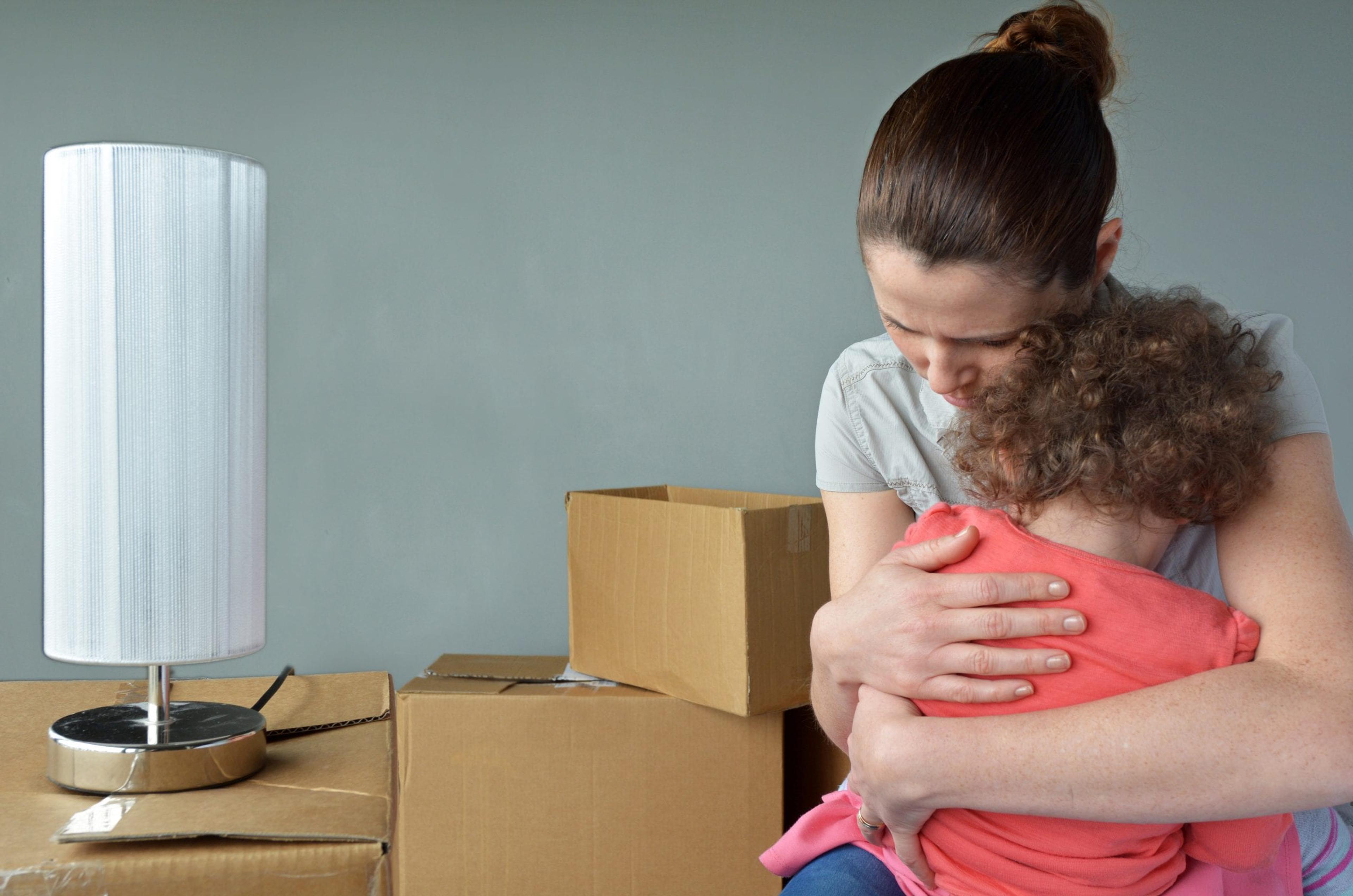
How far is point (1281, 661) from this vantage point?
79 cm

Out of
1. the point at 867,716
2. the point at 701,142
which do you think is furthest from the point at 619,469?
the point at 867,716

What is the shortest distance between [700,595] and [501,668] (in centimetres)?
46

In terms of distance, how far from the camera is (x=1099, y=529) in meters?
0.84

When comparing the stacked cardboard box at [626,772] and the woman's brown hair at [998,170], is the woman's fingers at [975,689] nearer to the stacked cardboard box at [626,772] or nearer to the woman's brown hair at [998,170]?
the woman's brown hair at [998,170]

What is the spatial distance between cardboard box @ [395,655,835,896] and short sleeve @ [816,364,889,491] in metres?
0.57

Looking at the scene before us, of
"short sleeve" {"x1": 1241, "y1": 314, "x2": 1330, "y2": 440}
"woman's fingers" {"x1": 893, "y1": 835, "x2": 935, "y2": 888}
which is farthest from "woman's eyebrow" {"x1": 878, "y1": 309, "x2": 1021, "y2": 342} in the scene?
"woman's fingers" {"x1": 893, "y1": 835, "x2": 935, "y2": 888}

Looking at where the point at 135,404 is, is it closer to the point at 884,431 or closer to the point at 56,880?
the point at 56,880

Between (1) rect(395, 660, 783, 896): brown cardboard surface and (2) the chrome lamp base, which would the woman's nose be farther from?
(1) rect(395, 660, 783, 896): brown cardboard surface

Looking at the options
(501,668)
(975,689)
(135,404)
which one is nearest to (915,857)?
(975,689)

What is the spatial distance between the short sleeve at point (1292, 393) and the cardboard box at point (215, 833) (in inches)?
31.2

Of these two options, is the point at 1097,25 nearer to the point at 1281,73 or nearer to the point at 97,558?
the point at 97,558

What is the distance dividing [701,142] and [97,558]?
5.17ft

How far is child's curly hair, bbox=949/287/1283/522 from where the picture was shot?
2.63 feet

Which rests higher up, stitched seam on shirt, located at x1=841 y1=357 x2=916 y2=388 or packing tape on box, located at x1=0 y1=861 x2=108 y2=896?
stitched seam on shirt, located at x1=841 y1=357 x2=916 y2=388
